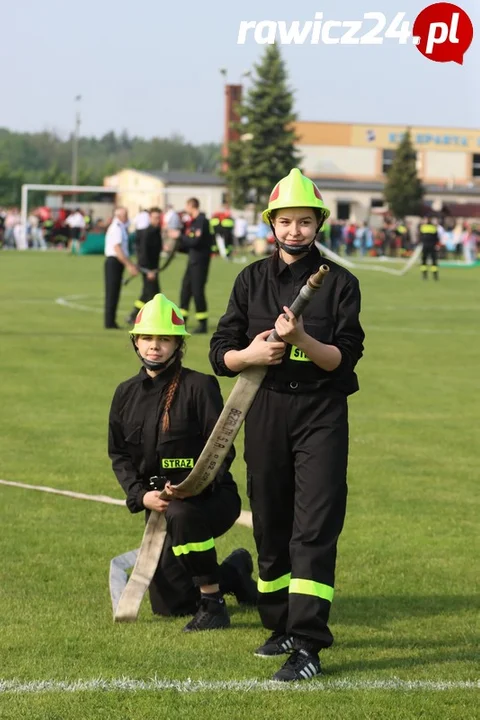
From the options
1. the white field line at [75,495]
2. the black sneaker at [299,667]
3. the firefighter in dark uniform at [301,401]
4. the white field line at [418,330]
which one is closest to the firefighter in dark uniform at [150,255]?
the white field line at [418,330]

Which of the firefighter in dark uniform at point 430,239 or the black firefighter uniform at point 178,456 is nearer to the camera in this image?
the black firefighter uniform at point 178,456

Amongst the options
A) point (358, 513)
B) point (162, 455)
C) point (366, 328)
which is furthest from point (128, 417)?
point (366, 328)

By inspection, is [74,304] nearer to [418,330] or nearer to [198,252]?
[198,252]

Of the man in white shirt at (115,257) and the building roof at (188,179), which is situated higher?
the building roof at (188,179)

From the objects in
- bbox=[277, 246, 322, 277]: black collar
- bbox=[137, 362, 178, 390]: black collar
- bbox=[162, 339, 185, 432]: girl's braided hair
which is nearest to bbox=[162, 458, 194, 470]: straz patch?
bbox=[162, 339, 185, 432]: girl's braided hair

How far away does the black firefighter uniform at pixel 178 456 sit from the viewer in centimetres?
641

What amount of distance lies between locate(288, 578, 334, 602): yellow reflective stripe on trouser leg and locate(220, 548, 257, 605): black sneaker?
1413 millimetres

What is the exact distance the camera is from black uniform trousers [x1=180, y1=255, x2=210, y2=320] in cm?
2184

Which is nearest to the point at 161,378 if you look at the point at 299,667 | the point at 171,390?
the point at 171,390

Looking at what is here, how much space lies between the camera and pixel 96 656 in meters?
5.75

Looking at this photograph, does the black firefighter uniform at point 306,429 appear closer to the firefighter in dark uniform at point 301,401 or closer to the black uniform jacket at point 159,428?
the firefighter in dark uniform at point 301,401

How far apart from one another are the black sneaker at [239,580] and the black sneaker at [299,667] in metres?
1.44

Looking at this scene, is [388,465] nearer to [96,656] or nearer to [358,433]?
[358,433]

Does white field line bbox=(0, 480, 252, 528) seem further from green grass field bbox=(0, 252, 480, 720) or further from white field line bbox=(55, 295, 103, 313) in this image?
Answer: white field line bbox=(55, 295, 103, 313)
